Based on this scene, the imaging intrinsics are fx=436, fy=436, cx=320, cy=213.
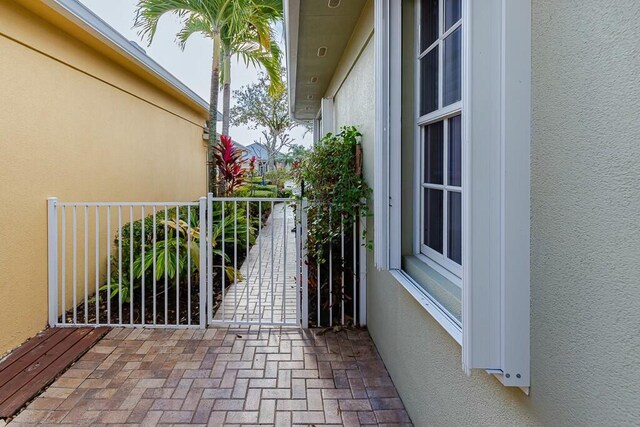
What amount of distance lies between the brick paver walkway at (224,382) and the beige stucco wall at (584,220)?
1479mm

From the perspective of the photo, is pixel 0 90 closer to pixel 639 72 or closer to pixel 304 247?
pixel 304 247

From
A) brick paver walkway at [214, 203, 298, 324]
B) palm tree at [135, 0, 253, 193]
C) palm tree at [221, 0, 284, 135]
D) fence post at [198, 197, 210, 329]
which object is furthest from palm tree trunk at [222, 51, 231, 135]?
fence post at [198, 197, 210, 329]

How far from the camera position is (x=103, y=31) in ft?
14.3

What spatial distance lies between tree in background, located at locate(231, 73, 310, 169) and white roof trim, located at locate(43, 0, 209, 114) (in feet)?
71.5

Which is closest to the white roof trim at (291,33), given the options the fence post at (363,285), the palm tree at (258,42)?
the palm tree at (258,42)

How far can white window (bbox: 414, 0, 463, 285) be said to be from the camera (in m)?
2.09

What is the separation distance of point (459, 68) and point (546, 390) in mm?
1453

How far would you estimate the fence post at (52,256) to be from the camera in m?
3.84

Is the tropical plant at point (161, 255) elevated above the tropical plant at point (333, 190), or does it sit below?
below

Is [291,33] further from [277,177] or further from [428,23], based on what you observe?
[277,177]

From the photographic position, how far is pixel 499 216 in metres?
1.26

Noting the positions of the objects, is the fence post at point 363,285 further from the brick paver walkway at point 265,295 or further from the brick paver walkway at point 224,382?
the brick paver walkway at point 265,295

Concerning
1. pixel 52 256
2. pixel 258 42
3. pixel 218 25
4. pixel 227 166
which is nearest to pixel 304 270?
pixel 52 256

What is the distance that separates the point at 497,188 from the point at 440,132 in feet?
3.75
